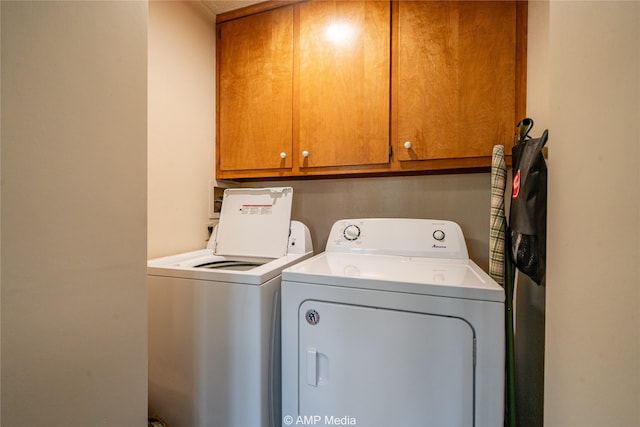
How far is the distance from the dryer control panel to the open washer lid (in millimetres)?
317

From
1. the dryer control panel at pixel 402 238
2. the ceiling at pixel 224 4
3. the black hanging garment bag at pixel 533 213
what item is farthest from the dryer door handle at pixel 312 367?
the ceiling at pixel 224 4

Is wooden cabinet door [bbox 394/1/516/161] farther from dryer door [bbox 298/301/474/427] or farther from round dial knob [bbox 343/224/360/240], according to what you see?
dryer door [bbox 298/301/474/427]

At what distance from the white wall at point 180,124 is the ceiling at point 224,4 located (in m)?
0.05

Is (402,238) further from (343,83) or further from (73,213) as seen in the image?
(73,213)

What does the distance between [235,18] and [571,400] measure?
2.30 m

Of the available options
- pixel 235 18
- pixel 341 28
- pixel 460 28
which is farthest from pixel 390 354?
pixel 235 18

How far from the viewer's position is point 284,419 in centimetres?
97

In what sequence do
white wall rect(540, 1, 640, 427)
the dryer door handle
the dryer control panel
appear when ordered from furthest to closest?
the dryer control panel < the dryer door handle < white wall rect(540, 1, 640, 427)

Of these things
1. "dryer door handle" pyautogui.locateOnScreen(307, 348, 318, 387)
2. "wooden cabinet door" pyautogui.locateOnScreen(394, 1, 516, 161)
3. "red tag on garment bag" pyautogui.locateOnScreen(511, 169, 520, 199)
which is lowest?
"dryer door handle" pyautogui.locateOnScreen(307, 348, 318, 387)

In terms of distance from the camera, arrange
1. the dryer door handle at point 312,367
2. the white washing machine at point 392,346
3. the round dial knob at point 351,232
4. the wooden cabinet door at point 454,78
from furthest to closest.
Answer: the round dial knob at point 351,232 → the wooden cabinet door at point 454,78 → the dryer door handle at point 312,367 → the white washing machine at point 392,346

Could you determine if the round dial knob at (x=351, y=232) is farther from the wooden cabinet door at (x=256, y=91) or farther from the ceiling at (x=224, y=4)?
the ceiling at (x=224, y=4)

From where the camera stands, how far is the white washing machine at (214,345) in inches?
38.5

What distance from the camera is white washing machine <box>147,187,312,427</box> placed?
0.98 meters

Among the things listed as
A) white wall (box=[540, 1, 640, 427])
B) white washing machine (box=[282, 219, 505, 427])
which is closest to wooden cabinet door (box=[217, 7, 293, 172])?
white washing machine (box=[282, 219, 505, 427])
